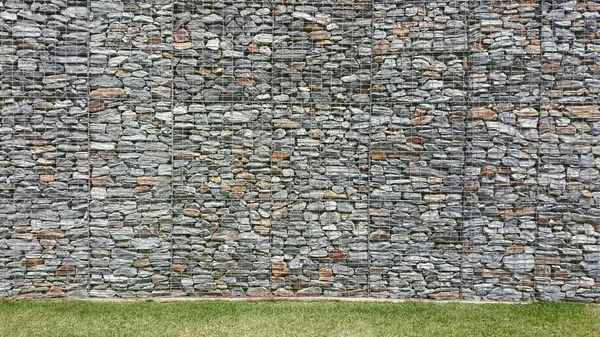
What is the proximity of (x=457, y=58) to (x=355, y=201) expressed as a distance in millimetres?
2180

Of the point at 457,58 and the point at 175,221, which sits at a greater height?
the point at 457,58

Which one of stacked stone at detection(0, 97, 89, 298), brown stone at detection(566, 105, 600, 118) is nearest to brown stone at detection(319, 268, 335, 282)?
stacked stone at detection(0, 97, 89, 298)

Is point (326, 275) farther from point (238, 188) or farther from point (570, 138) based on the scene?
point (570, 138)

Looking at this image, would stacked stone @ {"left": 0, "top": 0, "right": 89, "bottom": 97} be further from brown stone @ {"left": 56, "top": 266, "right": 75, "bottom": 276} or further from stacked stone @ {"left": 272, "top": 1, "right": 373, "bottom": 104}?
stacked stone @ {"left": 272, "top": 1, "right": 373, "bottom": 104}

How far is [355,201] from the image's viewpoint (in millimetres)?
5719

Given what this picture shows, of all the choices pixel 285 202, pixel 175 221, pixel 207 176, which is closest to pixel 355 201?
pixel 285 202

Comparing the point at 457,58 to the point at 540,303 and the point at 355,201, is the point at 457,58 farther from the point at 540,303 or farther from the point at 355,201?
the point at 540,303

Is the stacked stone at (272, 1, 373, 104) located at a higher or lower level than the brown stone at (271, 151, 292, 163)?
higher

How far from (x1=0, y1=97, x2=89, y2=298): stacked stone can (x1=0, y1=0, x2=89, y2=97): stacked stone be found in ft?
0.53

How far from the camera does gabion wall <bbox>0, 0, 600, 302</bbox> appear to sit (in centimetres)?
562

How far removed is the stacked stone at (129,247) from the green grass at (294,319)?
230mm

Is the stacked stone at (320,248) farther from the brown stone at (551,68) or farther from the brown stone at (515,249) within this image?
the brown stone at (551,68)

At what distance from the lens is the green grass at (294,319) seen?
5.02 m

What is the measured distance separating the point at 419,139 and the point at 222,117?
8.12 ft
